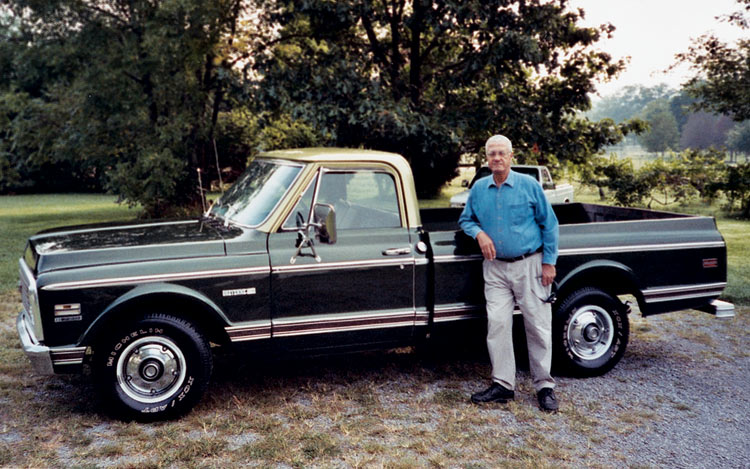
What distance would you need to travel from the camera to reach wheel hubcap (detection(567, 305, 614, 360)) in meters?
5.86

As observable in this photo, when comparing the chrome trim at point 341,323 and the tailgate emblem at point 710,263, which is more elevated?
the tailgate emblem at point 710,263

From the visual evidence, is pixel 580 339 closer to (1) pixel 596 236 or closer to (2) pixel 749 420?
(1) pixel 596 236

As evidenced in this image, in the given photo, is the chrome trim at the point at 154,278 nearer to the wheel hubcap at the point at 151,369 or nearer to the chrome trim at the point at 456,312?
the wheel hubcap at the point at 151,369

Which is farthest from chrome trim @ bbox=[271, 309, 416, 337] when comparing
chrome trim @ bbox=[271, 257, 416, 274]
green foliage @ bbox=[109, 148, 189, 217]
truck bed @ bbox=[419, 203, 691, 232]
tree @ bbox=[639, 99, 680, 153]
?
tree @ bbox=[639, 99, 680, 153]

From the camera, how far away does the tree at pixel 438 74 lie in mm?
14297

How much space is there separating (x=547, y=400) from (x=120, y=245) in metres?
3.37

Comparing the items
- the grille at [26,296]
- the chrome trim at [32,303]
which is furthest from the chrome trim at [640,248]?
the grille at [26,296]

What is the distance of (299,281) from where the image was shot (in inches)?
198

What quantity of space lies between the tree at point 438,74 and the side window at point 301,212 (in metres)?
8.37

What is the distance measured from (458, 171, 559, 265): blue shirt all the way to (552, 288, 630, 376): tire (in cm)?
89

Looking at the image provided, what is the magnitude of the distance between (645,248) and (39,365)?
192 inches

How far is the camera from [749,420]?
500 centimetres

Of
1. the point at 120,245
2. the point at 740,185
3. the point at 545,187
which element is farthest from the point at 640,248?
the point at 740,185

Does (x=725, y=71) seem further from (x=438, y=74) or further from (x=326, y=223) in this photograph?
(x=326, y=223)
